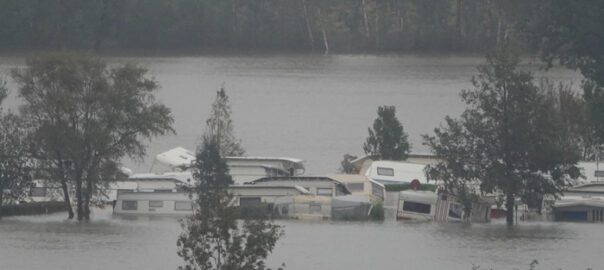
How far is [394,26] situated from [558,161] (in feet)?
313

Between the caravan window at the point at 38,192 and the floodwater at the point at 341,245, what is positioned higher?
the caravan window at the point at 38,192

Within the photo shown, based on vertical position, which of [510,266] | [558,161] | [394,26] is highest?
[394,26]

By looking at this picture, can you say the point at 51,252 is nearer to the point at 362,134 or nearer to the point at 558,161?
the point at 558,161

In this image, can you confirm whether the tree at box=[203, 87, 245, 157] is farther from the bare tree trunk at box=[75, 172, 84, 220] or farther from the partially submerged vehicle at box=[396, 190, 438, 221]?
the partially submerged vehicle at box=[396, 190, 438, 221]

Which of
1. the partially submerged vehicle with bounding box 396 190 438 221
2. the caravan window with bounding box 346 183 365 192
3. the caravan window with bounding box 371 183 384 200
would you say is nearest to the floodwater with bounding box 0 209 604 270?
the partially submerged vehicle with bounding box 396 190 438 221

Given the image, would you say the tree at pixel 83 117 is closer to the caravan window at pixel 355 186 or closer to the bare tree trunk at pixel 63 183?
the bare tree trunk at pixel 63 183

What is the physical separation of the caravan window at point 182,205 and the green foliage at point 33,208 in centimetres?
329

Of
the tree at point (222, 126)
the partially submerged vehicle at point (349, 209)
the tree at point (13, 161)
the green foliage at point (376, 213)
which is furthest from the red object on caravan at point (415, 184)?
the tree at point (13, 161)

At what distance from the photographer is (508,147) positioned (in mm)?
44625

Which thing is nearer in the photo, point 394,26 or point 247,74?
point 247,74

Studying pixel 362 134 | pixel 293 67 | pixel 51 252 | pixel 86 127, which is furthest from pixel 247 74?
pixel 51 252

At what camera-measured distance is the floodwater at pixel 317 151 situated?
3684cm

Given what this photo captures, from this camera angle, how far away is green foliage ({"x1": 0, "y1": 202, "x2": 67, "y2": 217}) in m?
45.6

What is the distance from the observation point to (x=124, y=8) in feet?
463
